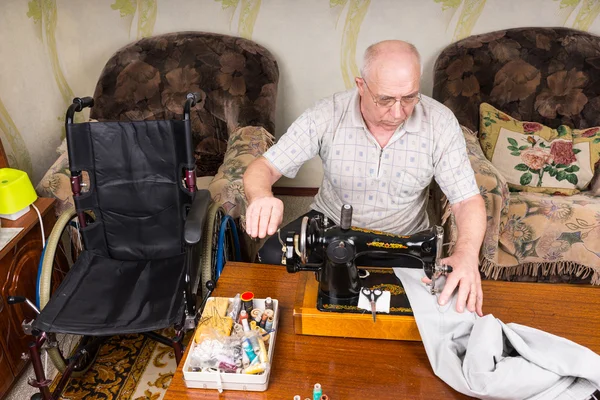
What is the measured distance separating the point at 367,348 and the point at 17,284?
145 cm

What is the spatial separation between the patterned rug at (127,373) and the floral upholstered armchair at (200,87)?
927mm

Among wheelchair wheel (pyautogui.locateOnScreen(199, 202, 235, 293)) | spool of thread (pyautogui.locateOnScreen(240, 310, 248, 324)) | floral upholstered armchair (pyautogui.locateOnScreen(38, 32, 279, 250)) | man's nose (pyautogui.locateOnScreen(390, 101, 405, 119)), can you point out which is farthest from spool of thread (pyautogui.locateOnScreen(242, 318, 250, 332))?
floral upholstered armchair (pyautogui.locateOnScreen(38, 32, 279, 250))

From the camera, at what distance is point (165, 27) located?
3.09 metres

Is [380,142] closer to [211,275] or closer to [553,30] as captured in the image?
[211,275]

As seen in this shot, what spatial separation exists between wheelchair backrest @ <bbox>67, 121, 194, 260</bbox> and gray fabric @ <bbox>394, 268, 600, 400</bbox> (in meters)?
1.16

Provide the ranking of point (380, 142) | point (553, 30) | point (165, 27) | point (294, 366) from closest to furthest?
1. point (294, 366)
2. point (380, 142)
3. point (553, 30)
4. point (165, 27)

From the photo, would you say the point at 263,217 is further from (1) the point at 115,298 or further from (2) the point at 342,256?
(1) the point at 115,298

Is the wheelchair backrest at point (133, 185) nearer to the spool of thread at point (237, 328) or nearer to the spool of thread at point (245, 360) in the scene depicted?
the spool of thread at point (237, 328)

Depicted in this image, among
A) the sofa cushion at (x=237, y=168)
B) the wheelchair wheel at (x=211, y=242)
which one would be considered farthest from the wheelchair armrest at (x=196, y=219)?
the sofa cushion at (x=237, y=168)

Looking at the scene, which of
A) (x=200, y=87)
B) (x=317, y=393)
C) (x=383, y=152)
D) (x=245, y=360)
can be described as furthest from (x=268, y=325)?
(x=200, y=87)

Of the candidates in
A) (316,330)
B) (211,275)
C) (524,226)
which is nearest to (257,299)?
(316,330)

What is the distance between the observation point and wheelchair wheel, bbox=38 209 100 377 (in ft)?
5.90

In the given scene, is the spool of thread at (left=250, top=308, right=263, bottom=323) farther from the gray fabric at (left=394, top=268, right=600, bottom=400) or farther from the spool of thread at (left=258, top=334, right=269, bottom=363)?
the gray fabric at (left=394, top=268, right=600, bottom=400)

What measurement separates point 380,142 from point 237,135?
96 cm
